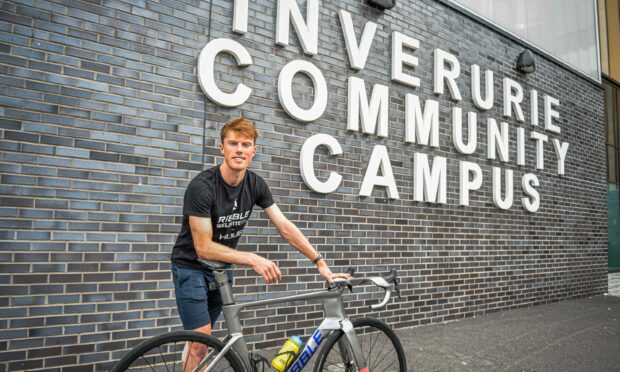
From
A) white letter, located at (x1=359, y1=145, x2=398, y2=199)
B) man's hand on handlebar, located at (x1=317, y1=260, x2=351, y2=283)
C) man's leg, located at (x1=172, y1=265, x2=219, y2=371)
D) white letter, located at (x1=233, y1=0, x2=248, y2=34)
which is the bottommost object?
man's leg, located at (x1=172, y1=265, x2=219, y2=371)

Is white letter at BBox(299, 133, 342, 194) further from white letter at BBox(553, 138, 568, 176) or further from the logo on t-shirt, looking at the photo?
white letter at BBox(553, 138, 568, 176)

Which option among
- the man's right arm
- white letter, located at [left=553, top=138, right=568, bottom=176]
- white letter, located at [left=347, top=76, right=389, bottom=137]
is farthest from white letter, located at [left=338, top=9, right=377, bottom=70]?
white letter, located at [left=553, top=138, right=568, bottom=176]

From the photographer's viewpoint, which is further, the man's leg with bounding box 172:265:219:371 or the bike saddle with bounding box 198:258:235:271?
the man's leg with bounding box 172:265:219:371

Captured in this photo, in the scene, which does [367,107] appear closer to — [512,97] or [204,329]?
[512,97]

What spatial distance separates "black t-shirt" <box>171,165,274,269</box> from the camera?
242cm

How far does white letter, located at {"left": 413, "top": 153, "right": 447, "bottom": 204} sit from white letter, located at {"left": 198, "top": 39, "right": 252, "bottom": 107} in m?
2.56

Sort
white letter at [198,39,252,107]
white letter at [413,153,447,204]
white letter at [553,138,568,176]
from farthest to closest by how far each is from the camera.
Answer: white letter at [553,138,568,176]
white letter at [413,153,447,204]
white letter at [198,39,252,107]

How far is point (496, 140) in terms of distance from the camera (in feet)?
23.3

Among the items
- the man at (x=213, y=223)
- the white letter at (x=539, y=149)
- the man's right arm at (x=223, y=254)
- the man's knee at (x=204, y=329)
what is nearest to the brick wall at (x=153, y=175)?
the man at (x=213, y=223)

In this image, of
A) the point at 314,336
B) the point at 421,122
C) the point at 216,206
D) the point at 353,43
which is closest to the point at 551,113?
the point at 421,122

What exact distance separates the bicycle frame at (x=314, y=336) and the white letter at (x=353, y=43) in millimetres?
3424

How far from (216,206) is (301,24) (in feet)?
9.86

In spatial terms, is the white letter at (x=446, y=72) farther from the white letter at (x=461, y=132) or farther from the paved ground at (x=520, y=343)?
the paved ground at (x=520, y=343)

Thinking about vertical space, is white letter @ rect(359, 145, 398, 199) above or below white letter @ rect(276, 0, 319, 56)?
below
